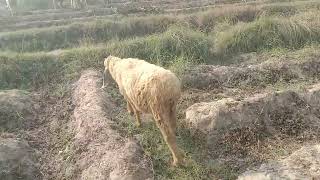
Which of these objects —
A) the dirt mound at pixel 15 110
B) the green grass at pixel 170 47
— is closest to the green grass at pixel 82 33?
the green grass at pixel 170 47

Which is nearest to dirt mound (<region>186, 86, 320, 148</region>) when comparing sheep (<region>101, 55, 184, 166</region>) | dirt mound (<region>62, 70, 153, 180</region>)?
sheep (<region>101, 55, 184, 166</region>)

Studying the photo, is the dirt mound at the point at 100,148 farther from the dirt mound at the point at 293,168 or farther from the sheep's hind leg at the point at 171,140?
the dirt mound at the point at 293,168

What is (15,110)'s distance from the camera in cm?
1105

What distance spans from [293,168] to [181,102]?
3487mm

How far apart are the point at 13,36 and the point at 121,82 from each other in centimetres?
956

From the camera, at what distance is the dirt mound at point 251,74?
1109cm

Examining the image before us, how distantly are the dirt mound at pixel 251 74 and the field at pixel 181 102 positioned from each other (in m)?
0.03

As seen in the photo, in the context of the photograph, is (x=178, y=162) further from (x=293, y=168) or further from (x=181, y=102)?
(x=181, y=102)

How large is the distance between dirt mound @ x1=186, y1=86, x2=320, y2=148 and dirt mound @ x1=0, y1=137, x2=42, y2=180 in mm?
3256

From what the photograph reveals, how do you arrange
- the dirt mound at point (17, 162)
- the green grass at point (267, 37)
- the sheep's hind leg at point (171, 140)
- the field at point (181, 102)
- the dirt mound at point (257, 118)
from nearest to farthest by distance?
the sheep's hind leg at point (171, 140) < the field at point (181, 102) < the dirt mound at point (257, 118) < the dirt mound at point (17, 162) < the green grass at point (267, 37)

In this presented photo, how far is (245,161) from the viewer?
25.7 feet

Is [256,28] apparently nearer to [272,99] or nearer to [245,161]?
[272,99]

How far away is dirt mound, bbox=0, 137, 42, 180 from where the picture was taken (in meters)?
8.79

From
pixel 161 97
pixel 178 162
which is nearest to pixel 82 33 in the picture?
pixel 161 97
